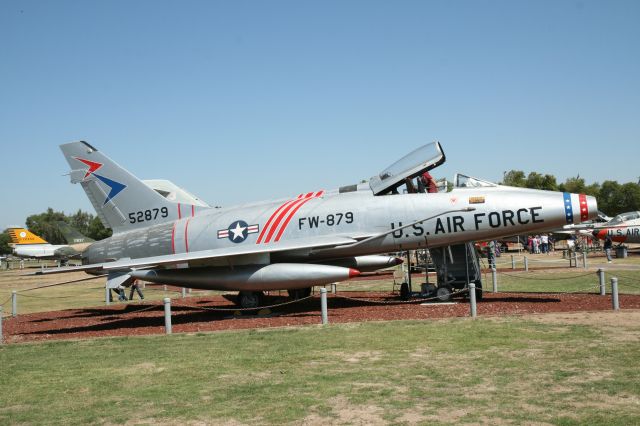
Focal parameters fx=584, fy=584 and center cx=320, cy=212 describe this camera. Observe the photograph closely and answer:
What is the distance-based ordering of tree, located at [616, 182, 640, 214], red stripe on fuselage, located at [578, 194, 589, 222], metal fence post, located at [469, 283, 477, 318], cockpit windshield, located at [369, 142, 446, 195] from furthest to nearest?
1. tree, located at [616, 182, 640, 214]
2. cockpit windshield, located at [369, 142, 446, 195]
3. red stripe on fuselage, located at [578, 194, 589, 222]
4. metal fence post, located at [469, 283, 477, 318]

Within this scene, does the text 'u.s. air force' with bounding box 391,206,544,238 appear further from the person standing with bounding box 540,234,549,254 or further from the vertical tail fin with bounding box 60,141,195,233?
the person standing with bounding box 540,234,549,254

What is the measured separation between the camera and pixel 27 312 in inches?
834

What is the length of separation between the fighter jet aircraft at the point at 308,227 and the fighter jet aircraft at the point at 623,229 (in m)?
25.6

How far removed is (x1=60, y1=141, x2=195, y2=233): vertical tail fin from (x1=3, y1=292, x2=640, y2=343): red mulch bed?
3.07 metres

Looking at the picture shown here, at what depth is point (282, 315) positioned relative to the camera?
15953 millimetres

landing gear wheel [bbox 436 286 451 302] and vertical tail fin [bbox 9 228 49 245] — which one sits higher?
vertical tail fin [bbox 9 228 49 245]

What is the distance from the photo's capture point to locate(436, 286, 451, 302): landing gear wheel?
15836 mm

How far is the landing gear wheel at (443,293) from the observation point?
15836 millimetres

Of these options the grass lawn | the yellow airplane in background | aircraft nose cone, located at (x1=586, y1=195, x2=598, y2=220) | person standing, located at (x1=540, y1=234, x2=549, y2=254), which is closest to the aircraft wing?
the grass lawn

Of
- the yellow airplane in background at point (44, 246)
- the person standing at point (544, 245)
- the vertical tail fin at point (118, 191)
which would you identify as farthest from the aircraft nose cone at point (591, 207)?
the yellow airplane in background at point (44, 246)

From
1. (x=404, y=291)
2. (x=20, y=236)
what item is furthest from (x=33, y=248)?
(x=404, y=291)

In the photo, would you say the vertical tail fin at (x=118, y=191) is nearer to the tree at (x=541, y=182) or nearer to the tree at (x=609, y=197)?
the tree at (x=541, y=182)

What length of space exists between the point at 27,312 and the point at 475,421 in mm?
19620

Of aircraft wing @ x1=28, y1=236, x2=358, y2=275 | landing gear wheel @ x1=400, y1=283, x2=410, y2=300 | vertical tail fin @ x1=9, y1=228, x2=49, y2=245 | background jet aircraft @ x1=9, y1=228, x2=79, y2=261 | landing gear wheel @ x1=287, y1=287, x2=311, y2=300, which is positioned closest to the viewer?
aircraft wing @ x1=28, y1=236, x2=358, y2=275
